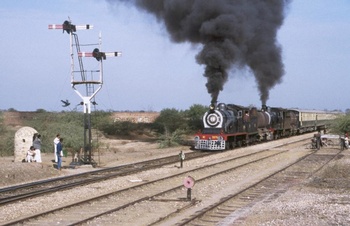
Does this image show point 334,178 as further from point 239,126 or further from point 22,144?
point 239,126

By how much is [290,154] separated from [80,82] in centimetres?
1327

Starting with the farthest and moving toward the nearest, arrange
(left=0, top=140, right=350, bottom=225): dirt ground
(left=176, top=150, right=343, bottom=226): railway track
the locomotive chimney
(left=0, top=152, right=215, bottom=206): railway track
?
1. the locomotive chimney
2. (left=0, top=152, right=215, bottom=206): railway track
3. (left=176, top=150, right=343, bottom=226): railway track
4. (left=0, top=140, right=350, bottom=225): dirt ground

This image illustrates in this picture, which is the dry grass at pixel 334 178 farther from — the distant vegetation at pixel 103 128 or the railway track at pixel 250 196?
the distant vegetation at pixel 103 128

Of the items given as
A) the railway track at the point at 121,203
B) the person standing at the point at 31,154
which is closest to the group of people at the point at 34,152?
the person standing at the point at 31,154

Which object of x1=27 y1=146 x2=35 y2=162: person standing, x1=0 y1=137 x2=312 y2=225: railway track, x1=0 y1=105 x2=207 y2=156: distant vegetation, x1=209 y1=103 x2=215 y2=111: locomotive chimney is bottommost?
x1=0 y1=137 x2=312 y2=225: railway track

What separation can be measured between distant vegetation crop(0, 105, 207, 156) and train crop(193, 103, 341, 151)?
5.97 m

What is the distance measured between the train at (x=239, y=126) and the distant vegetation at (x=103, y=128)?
597cm

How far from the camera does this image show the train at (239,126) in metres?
30.9

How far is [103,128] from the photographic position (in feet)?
181

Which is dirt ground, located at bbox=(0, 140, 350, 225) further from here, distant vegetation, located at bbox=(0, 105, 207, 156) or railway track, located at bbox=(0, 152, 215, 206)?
distant vegetation, located at bbox=(0, 105, 207, 156)

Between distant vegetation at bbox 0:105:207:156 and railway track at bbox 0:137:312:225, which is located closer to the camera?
railway track at bbox 0:137:312:225

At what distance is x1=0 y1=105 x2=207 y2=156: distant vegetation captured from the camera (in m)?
32.2

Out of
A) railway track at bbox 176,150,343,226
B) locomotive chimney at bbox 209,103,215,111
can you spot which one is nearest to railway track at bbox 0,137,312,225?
railway track at bbox 176,150,343,226

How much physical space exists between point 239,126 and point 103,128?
80.1ft
